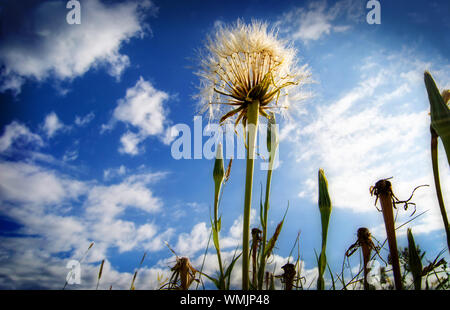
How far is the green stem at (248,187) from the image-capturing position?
2083 mm

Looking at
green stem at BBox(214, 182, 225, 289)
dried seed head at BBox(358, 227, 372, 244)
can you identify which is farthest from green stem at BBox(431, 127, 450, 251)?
green stem at BBox(214, 182, 225, 289)

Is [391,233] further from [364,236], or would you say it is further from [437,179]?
[364,236]

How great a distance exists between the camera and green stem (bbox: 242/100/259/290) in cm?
208

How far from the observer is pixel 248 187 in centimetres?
234

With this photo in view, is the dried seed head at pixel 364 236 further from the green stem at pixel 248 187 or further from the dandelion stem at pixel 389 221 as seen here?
the green stem at pixel 248 187

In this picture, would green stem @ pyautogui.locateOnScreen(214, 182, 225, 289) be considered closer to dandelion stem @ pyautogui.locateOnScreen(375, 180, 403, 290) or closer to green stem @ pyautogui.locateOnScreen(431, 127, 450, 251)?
dandelion stem @ pyautogui.locateOnScreen(375, 180, 403, 290)

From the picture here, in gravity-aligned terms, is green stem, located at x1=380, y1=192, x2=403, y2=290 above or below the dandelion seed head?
below

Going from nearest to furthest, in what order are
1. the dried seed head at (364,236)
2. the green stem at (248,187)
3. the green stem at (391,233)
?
the green stem at (391,233) < the green stem at (248,187) < the dried seed head at (364,236)

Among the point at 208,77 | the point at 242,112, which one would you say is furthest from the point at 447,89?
the point at 208,77

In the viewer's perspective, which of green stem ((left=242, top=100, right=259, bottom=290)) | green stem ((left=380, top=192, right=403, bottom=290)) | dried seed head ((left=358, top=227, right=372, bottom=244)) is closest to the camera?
green stem ((left=380, top=192, right=403, bottom=290))

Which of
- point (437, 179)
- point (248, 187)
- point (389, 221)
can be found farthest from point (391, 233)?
point (248, 187)

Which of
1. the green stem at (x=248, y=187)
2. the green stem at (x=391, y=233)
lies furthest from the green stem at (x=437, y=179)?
the green stem at (x=248, y=187)
